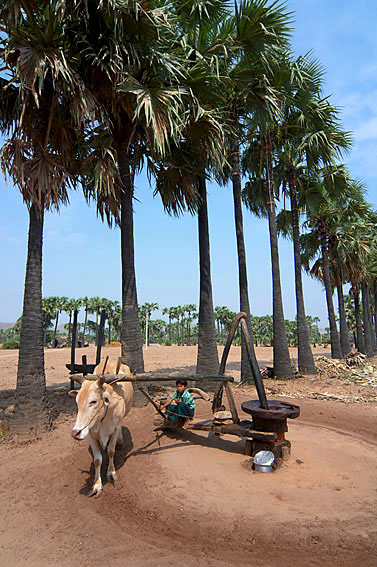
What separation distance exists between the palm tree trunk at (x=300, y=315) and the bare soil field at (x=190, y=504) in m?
7.77

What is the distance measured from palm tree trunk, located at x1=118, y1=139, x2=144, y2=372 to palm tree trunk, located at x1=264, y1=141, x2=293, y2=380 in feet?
20.1

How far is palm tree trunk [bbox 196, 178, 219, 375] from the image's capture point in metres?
11.7

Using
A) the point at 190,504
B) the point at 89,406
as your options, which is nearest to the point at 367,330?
the point at 190,504

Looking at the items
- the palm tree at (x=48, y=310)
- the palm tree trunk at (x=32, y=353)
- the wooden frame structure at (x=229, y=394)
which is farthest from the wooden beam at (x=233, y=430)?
the palm tree at (x=48, y=310)

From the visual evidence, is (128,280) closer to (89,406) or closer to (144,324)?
(89,406)

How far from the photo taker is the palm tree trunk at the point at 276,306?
44.9 feet

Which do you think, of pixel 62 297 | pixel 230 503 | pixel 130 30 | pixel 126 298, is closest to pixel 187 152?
pixel 130 30

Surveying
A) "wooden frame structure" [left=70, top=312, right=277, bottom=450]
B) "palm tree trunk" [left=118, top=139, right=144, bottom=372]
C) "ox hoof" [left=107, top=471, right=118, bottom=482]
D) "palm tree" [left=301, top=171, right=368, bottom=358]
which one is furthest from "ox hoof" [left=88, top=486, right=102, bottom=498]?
"palm tree" [left=301, top=171, right=368, bottom=358]

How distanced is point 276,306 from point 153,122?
8669 mm

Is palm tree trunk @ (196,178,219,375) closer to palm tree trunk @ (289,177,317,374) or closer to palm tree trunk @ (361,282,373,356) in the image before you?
palm tree trunk @ (289,177,317,374)

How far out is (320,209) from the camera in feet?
59.1

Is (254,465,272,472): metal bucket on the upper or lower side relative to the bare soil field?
upper

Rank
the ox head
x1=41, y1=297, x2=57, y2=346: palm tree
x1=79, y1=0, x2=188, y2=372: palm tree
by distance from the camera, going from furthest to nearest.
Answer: x1=41, y1=297, x2=57, y2=346: palm tree < x1=79, y1=0, x2=188, y2=372: palm tree < the ox head

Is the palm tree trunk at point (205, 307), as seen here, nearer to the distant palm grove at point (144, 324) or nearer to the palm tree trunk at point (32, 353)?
the palm tree trunk at point (32, 353)
